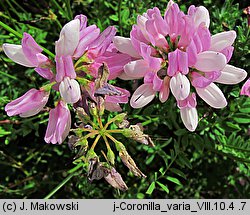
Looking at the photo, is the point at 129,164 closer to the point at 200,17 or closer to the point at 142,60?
the point at 142,60

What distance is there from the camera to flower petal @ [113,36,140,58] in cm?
89

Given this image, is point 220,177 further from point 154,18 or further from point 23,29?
point 154,18

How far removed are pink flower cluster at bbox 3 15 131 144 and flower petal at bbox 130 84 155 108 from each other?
40 millimetres

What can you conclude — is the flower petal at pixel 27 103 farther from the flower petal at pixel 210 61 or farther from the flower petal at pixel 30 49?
the flower petal at pixel 210 61

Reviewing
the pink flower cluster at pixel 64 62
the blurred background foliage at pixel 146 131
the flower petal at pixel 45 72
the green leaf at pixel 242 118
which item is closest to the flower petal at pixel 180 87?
the pink flower cluster at pixel 64 62

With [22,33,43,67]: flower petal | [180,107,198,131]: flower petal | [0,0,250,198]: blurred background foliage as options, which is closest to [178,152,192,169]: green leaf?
[0,0,250,198]: blurred background foliage

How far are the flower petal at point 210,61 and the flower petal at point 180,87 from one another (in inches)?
1.6

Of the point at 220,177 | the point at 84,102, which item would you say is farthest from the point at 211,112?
the point at 220,177

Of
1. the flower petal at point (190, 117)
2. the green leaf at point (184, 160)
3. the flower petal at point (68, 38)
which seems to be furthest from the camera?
the green leaf at point (184, 160)

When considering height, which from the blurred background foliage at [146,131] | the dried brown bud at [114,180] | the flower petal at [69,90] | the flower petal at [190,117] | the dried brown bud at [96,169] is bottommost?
the blurred background foliage at [146,131]

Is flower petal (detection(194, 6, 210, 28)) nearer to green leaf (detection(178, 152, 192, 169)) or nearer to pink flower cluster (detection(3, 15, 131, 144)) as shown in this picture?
pink flower cluster (detection(3, 15, 131, 144))

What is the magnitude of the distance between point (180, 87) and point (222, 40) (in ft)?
0.40

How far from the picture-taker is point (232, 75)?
0.90m

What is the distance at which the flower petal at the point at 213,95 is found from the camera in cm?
90
